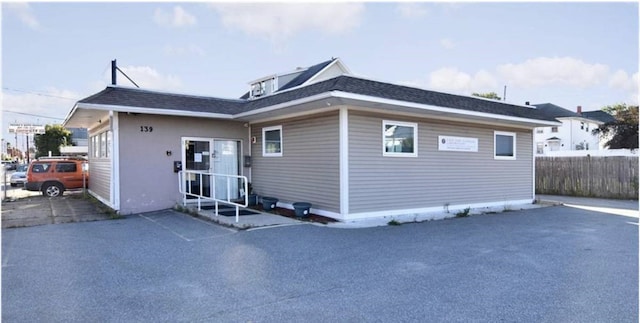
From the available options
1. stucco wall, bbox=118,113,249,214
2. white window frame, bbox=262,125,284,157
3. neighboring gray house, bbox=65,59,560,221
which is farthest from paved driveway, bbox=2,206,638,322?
white window frame, bbox=262,125,284,157

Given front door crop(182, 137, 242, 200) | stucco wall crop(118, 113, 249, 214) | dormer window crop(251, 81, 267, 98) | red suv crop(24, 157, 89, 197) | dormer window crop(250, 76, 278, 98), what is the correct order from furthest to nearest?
dormer window crop(251, 81, 267, 98) → dormer window crop(250, 76, 278, 98) → red suv crop(24, 157, 89, 197) → front door crop(182, 137, 242, 200) → stucco wall crop(118, 113, 249, 214)

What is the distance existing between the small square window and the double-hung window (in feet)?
22.6

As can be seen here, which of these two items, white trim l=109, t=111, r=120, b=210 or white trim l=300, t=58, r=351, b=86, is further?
white trim l=300, t=58, r=351, b=86

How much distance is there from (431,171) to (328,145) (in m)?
3.23

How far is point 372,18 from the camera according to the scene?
33.6ft

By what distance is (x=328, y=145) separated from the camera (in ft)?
30.2

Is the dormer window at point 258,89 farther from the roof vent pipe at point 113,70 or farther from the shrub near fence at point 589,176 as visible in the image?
the shrub near fence at point 589,176

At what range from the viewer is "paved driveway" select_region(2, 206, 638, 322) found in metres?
3.73

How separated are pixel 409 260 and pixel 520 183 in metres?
9.43

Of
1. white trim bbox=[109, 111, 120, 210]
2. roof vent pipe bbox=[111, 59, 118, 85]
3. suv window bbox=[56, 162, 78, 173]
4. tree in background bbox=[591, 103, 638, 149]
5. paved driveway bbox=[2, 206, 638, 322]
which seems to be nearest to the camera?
paved driveway bbox=[2, 206, 638, 322]

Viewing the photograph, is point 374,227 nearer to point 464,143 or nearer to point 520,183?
point 464,143

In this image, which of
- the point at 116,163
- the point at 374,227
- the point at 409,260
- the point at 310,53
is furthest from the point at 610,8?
the point at 310,53

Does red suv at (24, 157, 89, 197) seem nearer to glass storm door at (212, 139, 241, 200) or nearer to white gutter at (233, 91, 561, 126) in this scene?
glass storm door at (212, 139, 241, 200)

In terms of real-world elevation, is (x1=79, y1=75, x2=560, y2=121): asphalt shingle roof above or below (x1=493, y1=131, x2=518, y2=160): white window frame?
above
